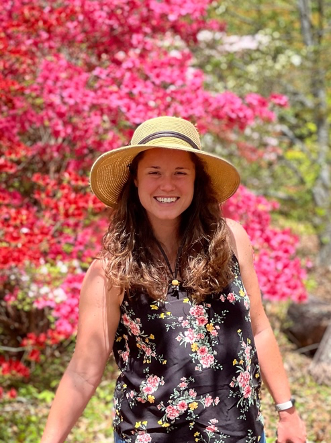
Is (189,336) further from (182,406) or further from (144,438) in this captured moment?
(144,438)

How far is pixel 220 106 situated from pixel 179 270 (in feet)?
8.60

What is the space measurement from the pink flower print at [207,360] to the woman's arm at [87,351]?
0.28m

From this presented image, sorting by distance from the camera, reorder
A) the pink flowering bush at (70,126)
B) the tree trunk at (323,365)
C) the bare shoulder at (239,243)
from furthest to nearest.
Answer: the tree trunk at (323,365), the pink flowering bush at (70,126), the bare shoulder at (239,243)

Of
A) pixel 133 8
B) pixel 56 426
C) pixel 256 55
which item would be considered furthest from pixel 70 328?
pixel 256 55

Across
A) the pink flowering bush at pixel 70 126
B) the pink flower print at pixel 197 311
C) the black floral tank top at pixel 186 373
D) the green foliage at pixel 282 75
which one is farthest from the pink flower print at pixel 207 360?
the green foliage at pixel 282 75

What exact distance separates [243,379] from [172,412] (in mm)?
232

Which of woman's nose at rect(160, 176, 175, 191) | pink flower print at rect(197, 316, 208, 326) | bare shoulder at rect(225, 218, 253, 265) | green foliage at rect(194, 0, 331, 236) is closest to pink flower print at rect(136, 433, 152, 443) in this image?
pink flower print at rect(197, 316, 208, 326)

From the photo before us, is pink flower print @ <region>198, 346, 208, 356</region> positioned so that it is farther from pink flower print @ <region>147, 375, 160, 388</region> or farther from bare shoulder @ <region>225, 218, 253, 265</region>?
bare shoulder @ <region>225, 218, 253, 265</region>

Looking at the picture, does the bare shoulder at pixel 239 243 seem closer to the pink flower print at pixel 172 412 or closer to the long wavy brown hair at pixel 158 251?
the long wavy brown hair at pixel 158 251

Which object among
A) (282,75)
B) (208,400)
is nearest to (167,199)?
(208,400)

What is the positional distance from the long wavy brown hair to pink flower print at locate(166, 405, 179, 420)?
12.0 inches

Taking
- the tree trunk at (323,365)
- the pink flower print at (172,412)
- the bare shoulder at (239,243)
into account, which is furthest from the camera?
the tree trunk at (323,365)

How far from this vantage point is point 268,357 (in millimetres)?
1900

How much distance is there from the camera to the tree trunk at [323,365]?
167 inches
